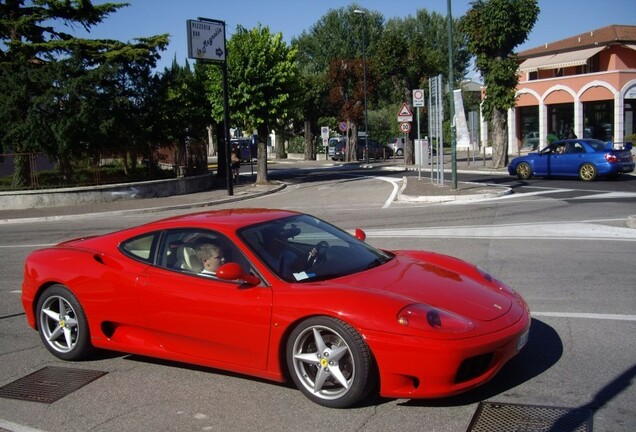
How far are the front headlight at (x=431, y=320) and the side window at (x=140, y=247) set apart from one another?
230 cm

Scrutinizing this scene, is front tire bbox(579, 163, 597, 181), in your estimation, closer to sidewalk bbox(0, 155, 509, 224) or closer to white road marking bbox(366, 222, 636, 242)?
sidewalk bbox(0, 155, 509, 224)

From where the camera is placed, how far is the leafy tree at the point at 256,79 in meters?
27.1

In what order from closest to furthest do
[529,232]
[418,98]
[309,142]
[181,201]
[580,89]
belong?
1. [529,232]
2. [181,201]
3. [418,98]
4. [580,89]
5. [309,142]

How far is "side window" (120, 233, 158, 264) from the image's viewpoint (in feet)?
17.6

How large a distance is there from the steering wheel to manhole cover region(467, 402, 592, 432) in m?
1.61

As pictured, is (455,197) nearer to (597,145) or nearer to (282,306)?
(597,145)

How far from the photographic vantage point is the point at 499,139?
3206 centimetres

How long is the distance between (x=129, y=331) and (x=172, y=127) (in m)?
22.9

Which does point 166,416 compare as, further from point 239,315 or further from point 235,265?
point 235,265

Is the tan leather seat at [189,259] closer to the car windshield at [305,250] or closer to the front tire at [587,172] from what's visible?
the car windshield at [305,250]

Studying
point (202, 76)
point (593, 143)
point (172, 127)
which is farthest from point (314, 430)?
point (202, 76)

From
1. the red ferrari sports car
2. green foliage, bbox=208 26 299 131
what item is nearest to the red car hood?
the red ferrari sports car

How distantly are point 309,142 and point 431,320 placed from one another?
54.2m

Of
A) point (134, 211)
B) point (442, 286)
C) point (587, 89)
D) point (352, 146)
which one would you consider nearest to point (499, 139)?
point (587, 89)
